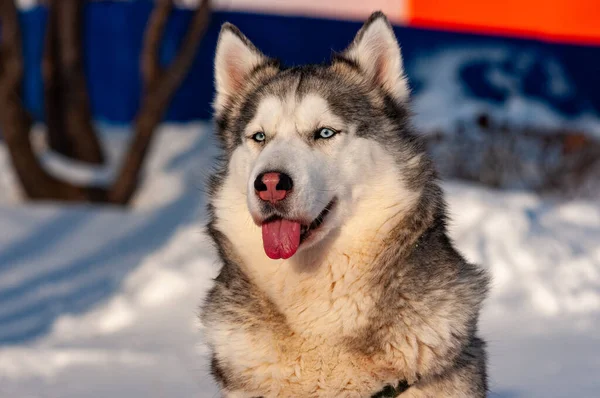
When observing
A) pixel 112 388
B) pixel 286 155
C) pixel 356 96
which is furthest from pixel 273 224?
pixel 112 388

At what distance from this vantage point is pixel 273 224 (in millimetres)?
3332

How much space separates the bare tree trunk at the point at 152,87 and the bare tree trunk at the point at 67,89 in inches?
42.1

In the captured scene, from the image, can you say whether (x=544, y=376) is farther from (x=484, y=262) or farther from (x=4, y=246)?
(x=4, y=246)

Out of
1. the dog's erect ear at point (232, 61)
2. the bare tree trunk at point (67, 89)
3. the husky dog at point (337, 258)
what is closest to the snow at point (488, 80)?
the bare tree trunk at point (67, 89)

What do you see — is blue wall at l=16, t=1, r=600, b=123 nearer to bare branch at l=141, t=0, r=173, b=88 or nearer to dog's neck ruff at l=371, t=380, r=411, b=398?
bare branch at l=141, t=0, r=173, b=88

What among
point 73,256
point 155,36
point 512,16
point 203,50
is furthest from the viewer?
point 512,16

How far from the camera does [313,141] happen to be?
3434 mm

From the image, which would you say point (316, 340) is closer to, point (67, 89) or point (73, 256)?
point (73, 256)

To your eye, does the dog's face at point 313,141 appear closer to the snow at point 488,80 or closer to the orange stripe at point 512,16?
the snow at point 488,80

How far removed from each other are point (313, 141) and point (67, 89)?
9068 mm

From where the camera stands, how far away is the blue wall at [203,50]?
12844 mm

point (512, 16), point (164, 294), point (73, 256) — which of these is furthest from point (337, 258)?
point (512, 16)

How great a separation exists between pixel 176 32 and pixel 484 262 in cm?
698

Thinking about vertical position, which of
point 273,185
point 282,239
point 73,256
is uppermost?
point 273,185
